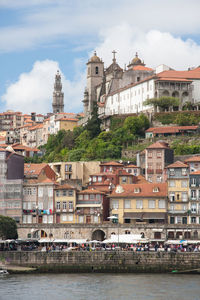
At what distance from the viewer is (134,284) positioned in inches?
2724

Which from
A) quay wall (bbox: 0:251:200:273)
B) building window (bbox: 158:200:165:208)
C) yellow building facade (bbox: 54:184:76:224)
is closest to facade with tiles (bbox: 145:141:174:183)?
building window (bbox: 158:200:165:208)

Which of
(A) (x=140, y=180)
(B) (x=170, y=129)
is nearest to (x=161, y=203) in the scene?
(A) (x=140, y=180)

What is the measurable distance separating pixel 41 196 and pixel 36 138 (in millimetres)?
74104

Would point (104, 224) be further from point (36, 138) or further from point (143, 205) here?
point (36, 138)

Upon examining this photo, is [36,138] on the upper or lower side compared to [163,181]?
upper

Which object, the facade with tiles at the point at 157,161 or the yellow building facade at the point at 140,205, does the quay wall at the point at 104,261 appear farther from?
the facade with tiles at the point at 157,161

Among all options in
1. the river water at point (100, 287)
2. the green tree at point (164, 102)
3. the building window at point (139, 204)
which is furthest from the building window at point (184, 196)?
the green tree at point (164, 102)

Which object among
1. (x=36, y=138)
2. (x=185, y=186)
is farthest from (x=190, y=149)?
(x=36, y=138)

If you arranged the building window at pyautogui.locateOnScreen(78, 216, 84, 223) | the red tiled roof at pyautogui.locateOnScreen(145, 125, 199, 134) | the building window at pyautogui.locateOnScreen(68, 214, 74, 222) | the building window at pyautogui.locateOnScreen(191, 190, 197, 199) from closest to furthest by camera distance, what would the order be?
the building window at pyautogui.locateOnScreen(191, 190, 197, 199) < the building window at pyautogui.locateOnScreen(78, 216, 84, 223) < the building window at pyautogui.locateOnScreen(68, 214, 74, 222) < the red tiled roof at pyautogui.locateOnScreen(145, 125, 199, 134)

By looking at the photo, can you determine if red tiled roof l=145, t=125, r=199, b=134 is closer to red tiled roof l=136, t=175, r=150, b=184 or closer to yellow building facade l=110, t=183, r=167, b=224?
red tiled roof l=136, t=175, r=150, b=184

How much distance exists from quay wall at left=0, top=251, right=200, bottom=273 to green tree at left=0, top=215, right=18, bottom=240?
608cm

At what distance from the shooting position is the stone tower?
16036cm

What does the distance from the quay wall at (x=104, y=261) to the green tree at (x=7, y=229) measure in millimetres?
6079

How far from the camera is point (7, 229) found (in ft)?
281
